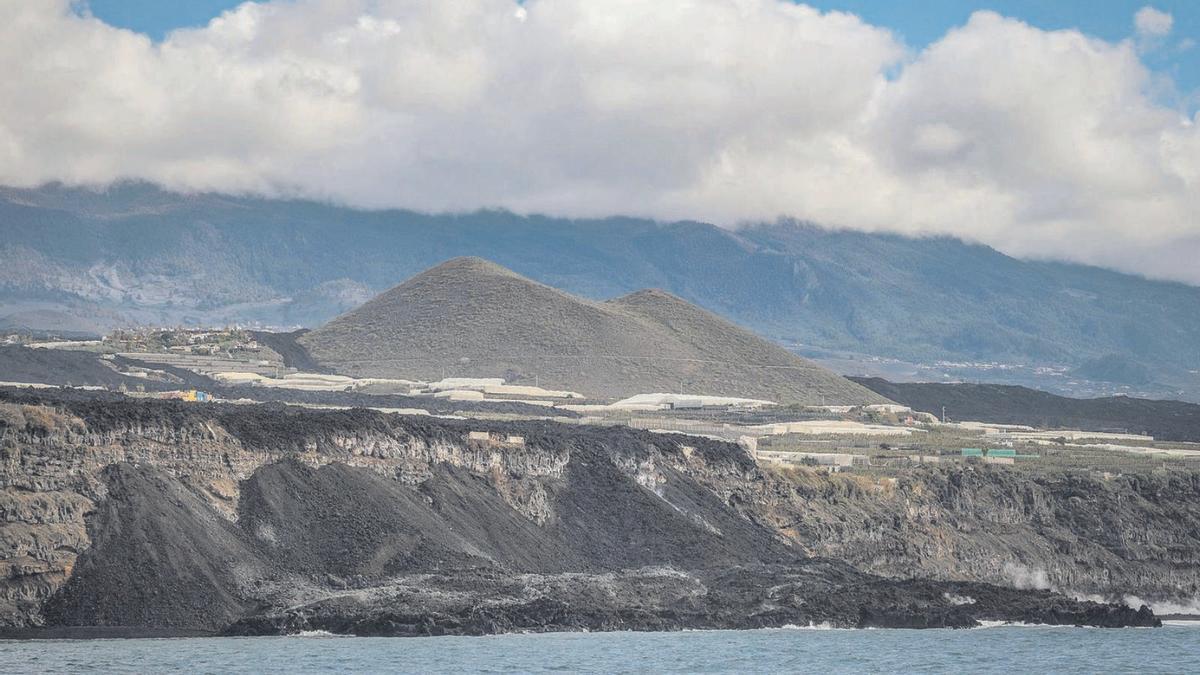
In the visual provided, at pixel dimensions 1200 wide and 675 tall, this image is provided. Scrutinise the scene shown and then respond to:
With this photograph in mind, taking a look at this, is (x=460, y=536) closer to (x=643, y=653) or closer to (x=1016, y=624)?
(x=643, y=653)

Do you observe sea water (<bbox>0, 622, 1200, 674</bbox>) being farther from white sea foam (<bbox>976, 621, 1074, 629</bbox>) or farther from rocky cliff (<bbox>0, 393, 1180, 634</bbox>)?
rocky cliff (<bbox>0, 393, 1180, 634</bbox>)

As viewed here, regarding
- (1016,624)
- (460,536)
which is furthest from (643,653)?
(1016,624)

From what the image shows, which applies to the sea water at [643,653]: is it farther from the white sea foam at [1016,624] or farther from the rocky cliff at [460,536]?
the rocky cliff at [460,536]

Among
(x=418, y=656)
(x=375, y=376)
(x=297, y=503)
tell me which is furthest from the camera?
(x=375, y=376)

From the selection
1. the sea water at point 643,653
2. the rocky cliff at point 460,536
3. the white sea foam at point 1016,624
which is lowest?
the sea water at point 643,653

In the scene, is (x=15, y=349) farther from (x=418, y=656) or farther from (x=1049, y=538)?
(x=418, y=656)

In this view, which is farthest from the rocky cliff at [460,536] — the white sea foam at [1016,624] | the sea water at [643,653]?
the sea water at [643,653]

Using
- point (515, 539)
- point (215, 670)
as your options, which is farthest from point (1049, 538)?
point (215, 670)
